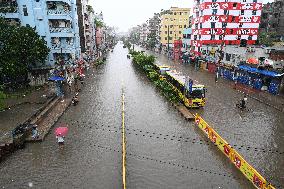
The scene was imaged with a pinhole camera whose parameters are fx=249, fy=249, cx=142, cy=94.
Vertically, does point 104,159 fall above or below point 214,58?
below

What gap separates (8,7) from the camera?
41594 mm

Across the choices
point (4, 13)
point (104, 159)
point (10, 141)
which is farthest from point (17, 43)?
point (104, 159)

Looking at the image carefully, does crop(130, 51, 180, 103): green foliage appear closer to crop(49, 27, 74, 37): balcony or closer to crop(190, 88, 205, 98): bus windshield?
crop(190, 88, 205, 98): bus windshield

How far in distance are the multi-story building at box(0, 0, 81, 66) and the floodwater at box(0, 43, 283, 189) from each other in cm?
2194

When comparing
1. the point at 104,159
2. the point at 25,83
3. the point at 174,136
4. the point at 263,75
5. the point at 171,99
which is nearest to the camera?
the point at 104,159

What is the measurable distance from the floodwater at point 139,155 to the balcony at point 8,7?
80.8 feet

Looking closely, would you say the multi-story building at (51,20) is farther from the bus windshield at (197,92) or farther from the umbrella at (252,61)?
the umbrella at (252,61)

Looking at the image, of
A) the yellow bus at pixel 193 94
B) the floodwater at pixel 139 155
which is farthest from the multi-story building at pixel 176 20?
the floodwater at pixel 139 155

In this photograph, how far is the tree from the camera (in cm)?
3519

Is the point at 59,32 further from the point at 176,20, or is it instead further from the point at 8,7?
the point at 176,20

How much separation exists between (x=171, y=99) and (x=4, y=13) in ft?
105

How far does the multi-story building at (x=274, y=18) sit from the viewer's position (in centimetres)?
7788

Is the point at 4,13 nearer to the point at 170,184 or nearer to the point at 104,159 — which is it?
the point at 104,159

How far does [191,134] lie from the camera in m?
22.2
